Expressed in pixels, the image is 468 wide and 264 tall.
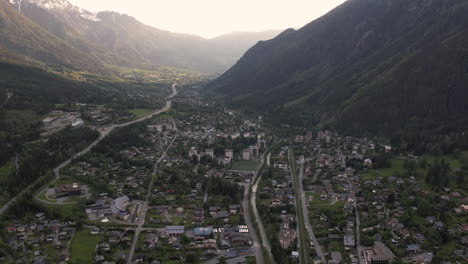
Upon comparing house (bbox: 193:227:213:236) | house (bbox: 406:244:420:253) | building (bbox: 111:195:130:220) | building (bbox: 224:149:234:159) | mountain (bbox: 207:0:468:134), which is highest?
mountain (bbox: 207:0:468:134)

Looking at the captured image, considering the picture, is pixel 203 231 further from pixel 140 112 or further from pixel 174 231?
pixel 140 112

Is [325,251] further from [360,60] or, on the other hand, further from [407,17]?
[407,17]

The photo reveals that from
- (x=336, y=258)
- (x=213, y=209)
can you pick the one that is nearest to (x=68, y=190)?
(x=213, y=209)

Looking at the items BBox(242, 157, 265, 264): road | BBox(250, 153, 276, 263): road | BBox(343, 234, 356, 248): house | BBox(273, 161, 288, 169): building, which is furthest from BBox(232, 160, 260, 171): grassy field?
BBox(343, 234, 356, 248): house

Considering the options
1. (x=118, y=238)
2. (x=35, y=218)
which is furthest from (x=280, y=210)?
(x=35, y=218)

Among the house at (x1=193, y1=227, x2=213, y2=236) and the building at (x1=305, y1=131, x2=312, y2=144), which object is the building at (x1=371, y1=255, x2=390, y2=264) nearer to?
the house at (x1=193, y1=227, x2=213, y2=236)

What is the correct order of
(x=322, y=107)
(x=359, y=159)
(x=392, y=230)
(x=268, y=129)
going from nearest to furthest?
(x=392, y=230) < (x=359, y=159) < (x=268, y=129) < (x=322, y=107)

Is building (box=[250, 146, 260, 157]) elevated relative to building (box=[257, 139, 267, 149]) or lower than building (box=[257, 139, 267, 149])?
lower
